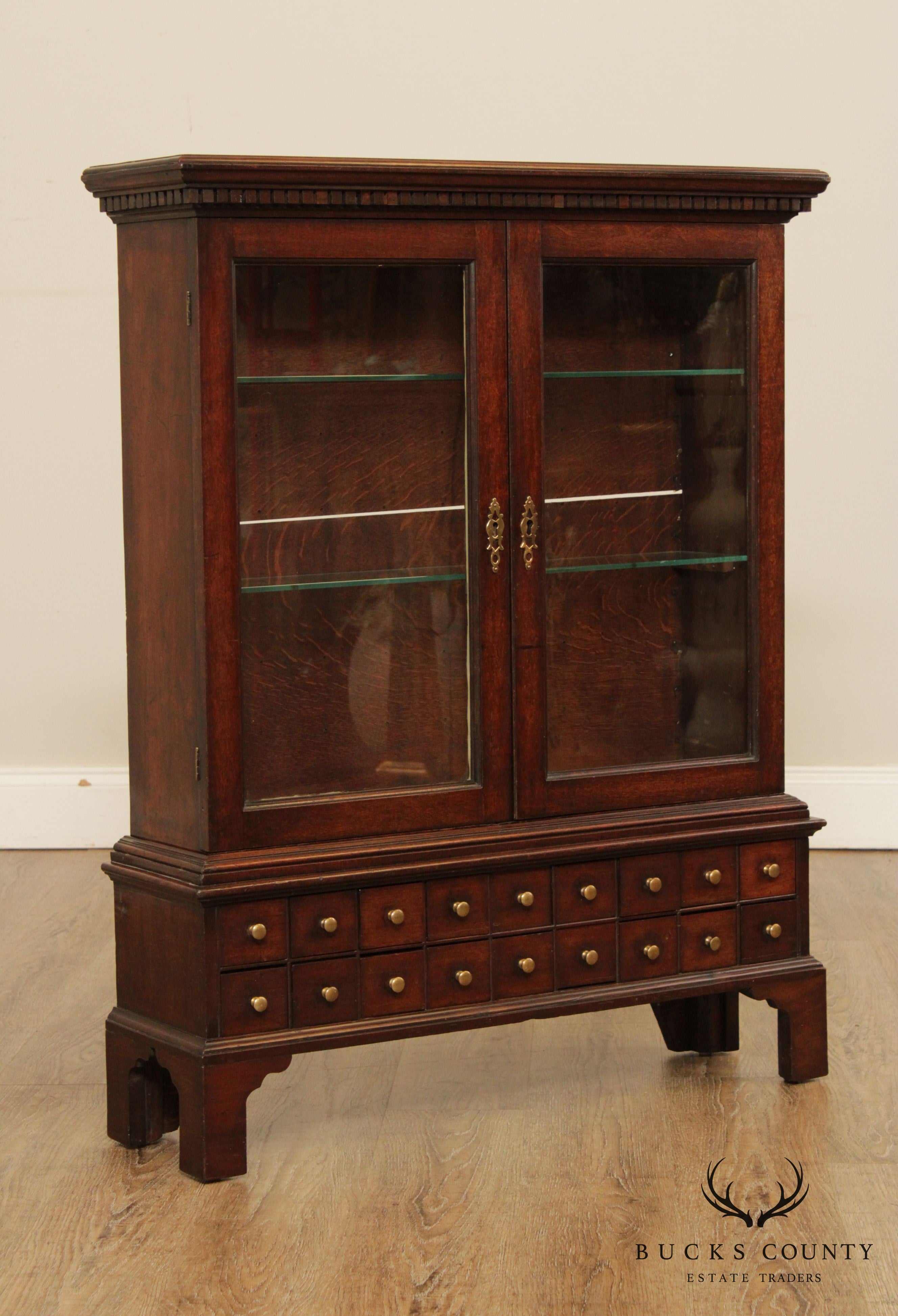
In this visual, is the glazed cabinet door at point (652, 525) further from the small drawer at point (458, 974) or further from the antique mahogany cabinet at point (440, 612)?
the small drawer at point (458, 974)

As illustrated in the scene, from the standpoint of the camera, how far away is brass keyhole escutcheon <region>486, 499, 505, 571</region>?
8.06 ft

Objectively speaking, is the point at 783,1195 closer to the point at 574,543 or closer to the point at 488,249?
the point at 574,543

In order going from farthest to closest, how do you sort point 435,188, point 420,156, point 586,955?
1. point 420,156
2. point 586,955
3. point 435,188

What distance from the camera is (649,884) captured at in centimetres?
260

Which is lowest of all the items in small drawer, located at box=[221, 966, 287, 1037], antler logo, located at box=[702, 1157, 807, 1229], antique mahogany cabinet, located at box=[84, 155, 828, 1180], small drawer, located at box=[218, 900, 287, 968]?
antler logo, located at box=[702, 1157, 807, 1229]

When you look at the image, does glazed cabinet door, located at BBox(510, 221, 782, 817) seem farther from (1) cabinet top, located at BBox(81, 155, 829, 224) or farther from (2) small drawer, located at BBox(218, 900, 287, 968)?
(2) small drawer, located at BBox(218, 900, 287, 968)

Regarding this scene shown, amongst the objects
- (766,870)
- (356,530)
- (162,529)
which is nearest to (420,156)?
(356,530)

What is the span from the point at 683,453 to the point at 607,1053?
43.1 inches

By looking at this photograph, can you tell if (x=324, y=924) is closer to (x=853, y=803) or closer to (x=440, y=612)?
(x=440, y=612)

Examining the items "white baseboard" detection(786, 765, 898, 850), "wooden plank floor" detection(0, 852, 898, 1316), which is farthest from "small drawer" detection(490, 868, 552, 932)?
"white baseboard" detection(786, 765, 898, 850)

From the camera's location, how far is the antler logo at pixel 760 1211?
222 centimetres

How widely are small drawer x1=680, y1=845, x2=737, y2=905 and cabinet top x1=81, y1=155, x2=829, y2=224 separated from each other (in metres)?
1.04

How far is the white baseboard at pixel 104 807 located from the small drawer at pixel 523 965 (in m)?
2.05

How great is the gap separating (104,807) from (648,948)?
2.25 meters
